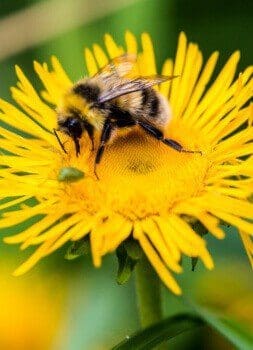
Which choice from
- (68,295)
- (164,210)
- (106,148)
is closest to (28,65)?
(68,295)

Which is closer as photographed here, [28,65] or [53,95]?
[53,95]

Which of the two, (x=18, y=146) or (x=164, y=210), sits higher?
(x=18, y=146)

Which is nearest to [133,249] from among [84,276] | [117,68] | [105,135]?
[105,135]

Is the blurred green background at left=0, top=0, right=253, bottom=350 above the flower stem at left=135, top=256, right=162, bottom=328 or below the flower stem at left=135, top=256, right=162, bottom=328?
above

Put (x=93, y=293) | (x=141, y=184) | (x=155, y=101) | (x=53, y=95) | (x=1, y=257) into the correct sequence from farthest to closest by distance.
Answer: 1. (x=1, y=257)
2. (x=93, y=293)
3. (x=53, y=95)
4. (x=155, y=101)
5. (x=141, y=184)

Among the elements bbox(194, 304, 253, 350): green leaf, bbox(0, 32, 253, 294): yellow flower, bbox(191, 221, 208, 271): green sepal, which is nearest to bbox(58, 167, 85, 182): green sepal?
bbox(0, 32, 253, 294): yellow flower

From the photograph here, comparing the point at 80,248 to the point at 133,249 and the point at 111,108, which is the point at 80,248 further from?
the point at 111,108

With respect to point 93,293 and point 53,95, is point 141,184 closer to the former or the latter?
point 53,95

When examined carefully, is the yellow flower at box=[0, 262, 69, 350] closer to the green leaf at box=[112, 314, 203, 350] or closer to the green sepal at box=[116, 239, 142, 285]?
the green leaf at box=[112, 314, 203, 350]
